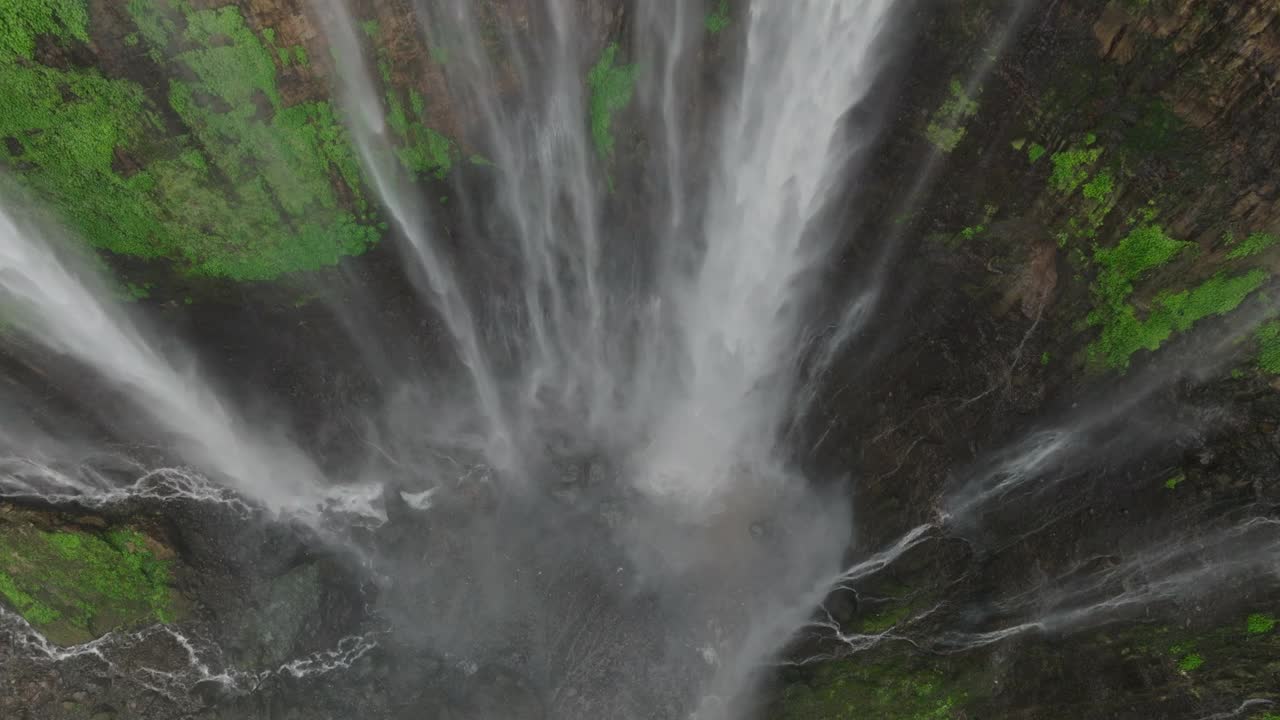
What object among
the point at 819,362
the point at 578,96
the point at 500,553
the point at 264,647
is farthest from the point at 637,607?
the point at 578,96

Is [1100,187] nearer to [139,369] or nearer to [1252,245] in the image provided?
[1252,245]

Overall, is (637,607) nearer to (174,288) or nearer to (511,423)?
(511,423)

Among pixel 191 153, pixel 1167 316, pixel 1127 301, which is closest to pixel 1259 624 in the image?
pixel 1167 316

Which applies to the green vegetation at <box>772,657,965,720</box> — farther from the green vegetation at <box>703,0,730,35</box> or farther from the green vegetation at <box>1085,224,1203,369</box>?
the green vegetation at <box>703,0,730,35</box>

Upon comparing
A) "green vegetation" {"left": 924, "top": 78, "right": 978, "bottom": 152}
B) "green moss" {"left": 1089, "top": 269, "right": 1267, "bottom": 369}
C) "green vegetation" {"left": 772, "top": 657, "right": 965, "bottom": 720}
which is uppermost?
"green vegetation" {"left": 924, "top": 78, "right": 978, "bottom": 152}

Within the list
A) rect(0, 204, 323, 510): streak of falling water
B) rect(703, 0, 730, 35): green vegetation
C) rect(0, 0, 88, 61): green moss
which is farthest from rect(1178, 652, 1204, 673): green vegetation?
rect(0, 0, 88, 61): green moss

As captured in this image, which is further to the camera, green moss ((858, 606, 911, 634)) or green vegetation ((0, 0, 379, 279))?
green moss ((858, 606, 911, 634))
